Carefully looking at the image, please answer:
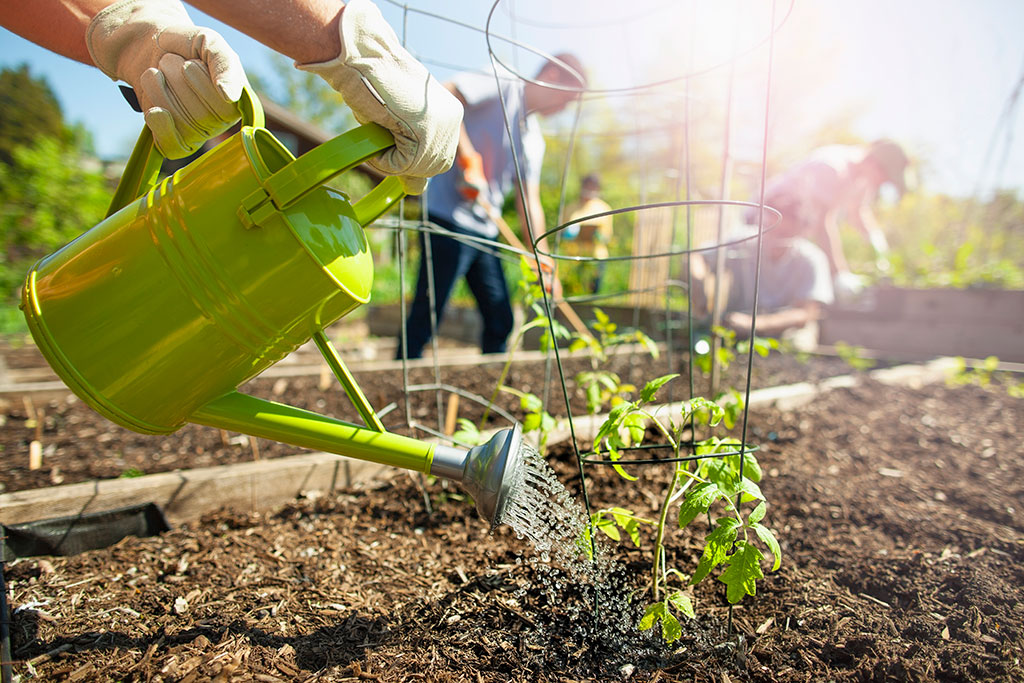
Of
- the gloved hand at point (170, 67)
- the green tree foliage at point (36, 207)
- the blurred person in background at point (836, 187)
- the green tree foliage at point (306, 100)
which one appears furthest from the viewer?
the green tree foliage at point (306, 100)

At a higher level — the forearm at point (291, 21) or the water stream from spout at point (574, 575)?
the forearm at point (291, 21)

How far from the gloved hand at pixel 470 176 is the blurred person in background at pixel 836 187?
267 centimetres

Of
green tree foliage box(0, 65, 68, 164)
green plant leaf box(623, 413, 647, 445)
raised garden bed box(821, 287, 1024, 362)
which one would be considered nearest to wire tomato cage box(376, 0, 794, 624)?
green plant leaf box(623, 413, 647, 445)

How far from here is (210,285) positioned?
2.42 ft

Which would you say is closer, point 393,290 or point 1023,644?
point 1023,644

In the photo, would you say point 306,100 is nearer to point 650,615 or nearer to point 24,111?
point 24,111

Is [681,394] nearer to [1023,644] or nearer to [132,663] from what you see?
[1023,644]

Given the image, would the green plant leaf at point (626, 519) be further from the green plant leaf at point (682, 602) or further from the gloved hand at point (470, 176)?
the gloved hand at point (470, 176)

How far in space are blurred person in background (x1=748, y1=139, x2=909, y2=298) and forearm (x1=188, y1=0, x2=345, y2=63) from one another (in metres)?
4.14

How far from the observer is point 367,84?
74 centimetres

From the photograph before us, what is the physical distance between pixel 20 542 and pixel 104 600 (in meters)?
0.29

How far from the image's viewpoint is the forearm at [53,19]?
0.93m

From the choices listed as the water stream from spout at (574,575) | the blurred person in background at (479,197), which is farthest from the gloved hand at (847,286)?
the water stream from spout at (574,575)

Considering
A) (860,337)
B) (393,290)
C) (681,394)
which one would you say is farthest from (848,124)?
(681,394)
